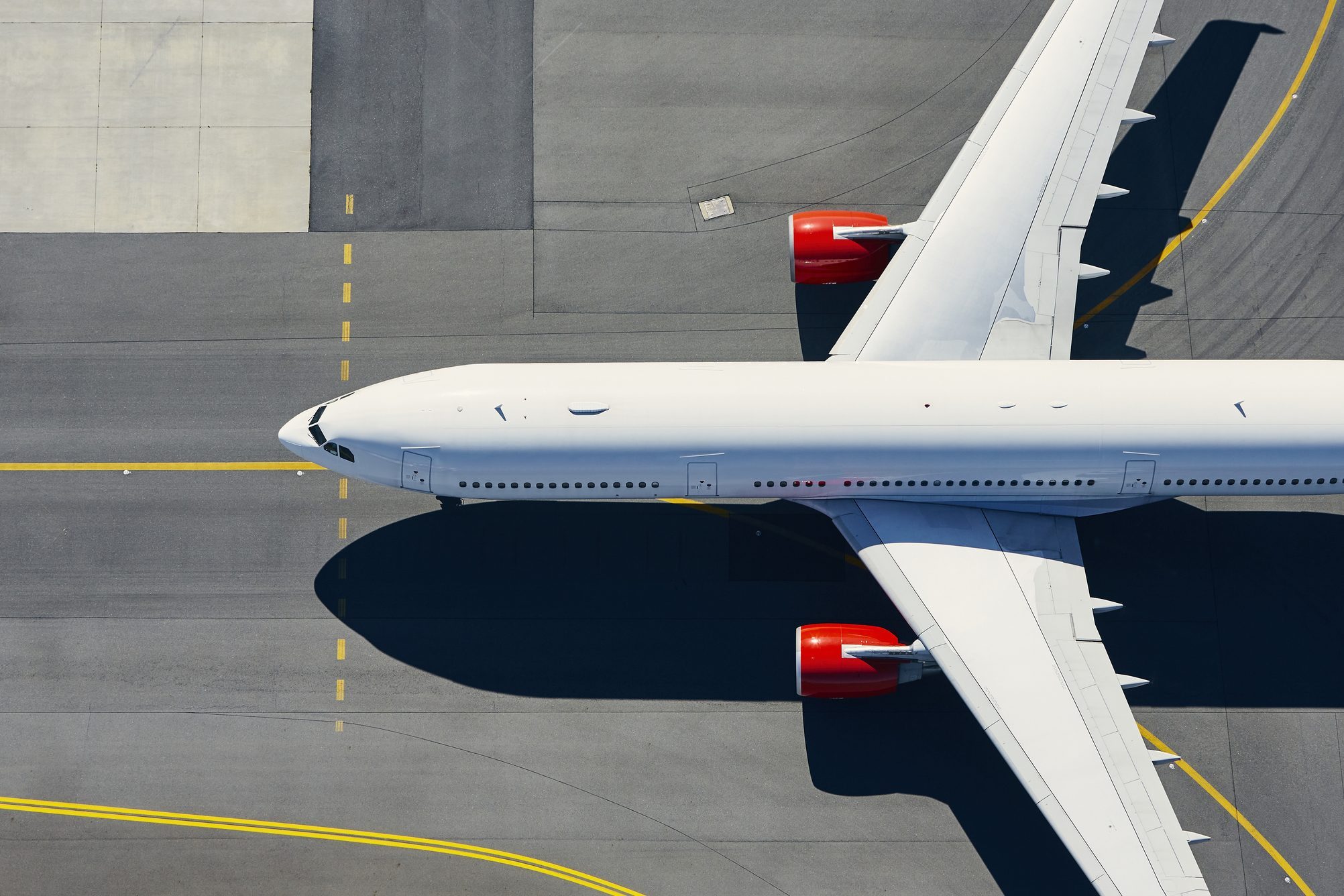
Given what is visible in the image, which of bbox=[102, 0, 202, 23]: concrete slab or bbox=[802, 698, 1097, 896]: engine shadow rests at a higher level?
bbox=[102, 0, 202, 23]: concrete slab

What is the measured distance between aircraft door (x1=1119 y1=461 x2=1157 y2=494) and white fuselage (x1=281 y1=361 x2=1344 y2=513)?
2 centimetres

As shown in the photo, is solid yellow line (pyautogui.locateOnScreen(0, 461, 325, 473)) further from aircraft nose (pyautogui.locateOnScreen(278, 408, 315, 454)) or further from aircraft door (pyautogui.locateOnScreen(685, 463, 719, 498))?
aircraft door (pyautogui.locateOnScreen(685, 463, 719, 498))

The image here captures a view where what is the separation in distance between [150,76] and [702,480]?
505 inches

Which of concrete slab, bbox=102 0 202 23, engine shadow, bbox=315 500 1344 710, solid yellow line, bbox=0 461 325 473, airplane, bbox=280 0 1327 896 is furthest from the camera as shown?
concrete slab, bbox=102 0 202 23

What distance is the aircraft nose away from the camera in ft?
46.5

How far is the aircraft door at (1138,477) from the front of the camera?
13.5m

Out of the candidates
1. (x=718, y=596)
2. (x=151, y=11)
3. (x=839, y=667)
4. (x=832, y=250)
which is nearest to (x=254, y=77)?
(x=151, y=11)

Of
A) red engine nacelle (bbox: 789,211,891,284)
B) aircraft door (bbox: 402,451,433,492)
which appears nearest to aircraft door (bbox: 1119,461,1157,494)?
red engine nacelle (bbox: 789,211,891,284)

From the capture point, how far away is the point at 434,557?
15.9 meters

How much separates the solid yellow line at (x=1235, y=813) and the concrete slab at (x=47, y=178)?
20.6 meters

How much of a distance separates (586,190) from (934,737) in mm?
11190

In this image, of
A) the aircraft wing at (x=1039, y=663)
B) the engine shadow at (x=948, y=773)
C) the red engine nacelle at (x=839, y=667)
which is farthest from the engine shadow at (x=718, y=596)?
the aircraft wing at (x=1039, y=663)

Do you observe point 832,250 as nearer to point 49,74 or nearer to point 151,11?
point 151,11

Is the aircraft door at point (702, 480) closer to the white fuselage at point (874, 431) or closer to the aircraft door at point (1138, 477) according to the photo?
the white fuselage at point (874, 431)
